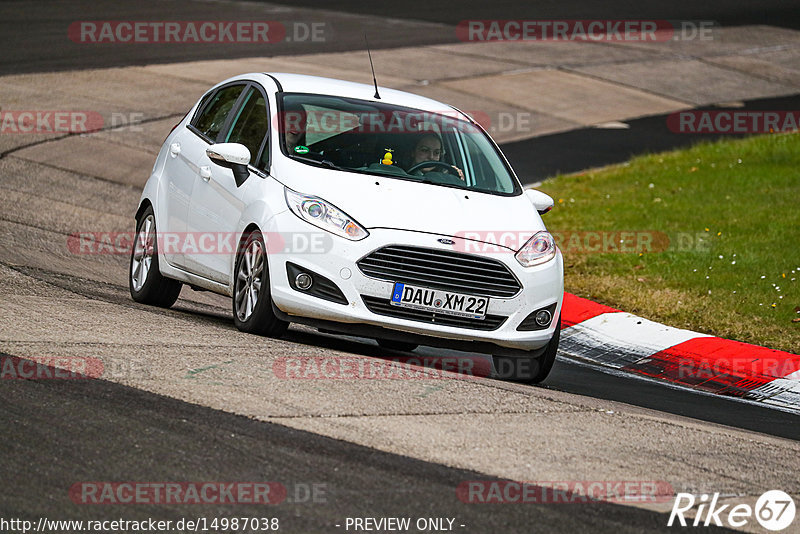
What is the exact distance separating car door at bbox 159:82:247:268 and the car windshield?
76 centimetres

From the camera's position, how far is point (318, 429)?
591 cm

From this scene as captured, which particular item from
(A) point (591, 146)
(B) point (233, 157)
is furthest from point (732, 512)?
(A) point (591, 146)

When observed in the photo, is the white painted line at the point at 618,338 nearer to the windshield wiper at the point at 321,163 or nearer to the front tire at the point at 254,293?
the windshield wiper at the point at 321,163

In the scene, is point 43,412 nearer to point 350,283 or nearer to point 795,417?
point 350,283

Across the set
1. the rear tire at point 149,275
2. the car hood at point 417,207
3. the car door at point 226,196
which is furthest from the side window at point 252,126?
the rear tire at point 149,275

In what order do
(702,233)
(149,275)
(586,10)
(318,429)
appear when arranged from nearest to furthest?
(318,429) < (149,275) < (702,233) < (586,10)

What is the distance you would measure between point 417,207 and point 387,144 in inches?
39.4

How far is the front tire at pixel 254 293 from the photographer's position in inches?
309

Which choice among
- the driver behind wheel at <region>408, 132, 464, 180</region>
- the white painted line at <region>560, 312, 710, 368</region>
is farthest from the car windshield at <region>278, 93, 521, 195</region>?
the white painted line at <region>560, 312, 710, 368</region>

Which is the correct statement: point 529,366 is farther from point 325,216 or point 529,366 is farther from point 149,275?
point 149,275

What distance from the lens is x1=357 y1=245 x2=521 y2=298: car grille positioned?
755 centimetres

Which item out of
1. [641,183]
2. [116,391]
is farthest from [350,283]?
[641,183]

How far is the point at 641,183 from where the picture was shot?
52.2 ft

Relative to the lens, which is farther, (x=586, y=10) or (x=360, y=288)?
(x=586, y=10)
